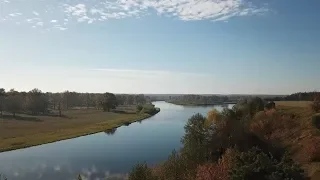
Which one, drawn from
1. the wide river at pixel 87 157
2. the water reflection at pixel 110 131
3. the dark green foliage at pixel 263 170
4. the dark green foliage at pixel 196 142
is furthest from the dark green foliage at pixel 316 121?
the water reflection at pixel 110 131

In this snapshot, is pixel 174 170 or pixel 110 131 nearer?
pixel 174 170

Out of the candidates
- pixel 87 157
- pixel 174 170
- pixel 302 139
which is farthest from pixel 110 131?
pixel 174 170

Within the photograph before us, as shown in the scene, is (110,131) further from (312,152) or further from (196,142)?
(312,152)

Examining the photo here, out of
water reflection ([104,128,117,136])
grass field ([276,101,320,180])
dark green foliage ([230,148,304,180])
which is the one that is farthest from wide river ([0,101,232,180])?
dark green foliage ([230,148,304,180])

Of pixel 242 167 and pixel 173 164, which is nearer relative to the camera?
pixel 242 167

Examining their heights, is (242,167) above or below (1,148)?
above

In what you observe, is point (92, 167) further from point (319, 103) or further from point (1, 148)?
point (319, 103)

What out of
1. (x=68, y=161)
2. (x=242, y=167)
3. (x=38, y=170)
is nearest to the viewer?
(x=242, y=167)

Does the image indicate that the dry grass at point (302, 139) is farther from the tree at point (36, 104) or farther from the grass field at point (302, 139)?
the tree at point (36, 104)

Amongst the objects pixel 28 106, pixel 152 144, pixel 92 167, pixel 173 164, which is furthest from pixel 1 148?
pixel 28 106
